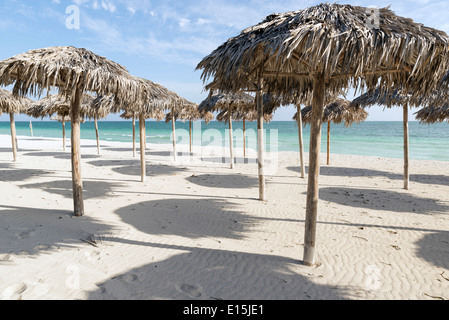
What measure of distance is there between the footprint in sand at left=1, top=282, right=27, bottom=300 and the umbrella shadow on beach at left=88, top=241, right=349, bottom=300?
2.43 feet

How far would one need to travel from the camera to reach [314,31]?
8.57 feet

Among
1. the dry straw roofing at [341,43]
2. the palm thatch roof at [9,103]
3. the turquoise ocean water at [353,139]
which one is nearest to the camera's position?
the dry straw roofing at [341,43]

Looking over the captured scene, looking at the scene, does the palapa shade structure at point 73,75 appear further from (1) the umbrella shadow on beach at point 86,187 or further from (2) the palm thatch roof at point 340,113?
(2) the palm thatch roof at point 340,113

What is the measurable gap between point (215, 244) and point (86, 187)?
17.1 ft

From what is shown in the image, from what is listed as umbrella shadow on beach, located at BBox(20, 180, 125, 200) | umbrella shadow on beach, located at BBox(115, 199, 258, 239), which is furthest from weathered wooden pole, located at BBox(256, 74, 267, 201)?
umbrella shadow on beach, located at BBox(20, 180, 125, 200)

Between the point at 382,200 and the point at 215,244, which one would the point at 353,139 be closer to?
the point at 382,200

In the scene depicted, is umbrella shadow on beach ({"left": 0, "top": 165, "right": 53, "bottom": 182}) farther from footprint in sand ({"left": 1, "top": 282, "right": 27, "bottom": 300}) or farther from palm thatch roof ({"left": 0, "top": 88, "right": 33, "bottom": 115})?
footprint in sand ({"left": 1, "top": 282, "right": 27, "bottom": 300})

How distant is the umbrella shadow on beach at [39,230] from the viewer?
346 cm

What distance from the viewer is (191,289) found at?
109 inches

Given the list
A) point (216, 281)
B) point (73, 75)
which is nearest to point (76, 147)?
point (73, 75)

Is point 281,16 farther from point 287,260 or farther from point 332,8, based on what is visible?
point 287,260

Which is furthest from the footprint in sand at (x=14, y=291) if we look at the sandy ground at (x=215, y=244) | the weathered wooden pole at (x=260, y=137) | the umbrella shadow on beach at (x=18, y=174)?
the umbrella shadow on beach at (x=18, y=174)

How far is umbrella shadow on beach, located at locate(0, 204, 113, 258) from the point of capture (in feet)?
11.4

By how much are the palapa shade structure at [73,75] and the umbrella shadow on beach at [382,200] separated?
571cm
